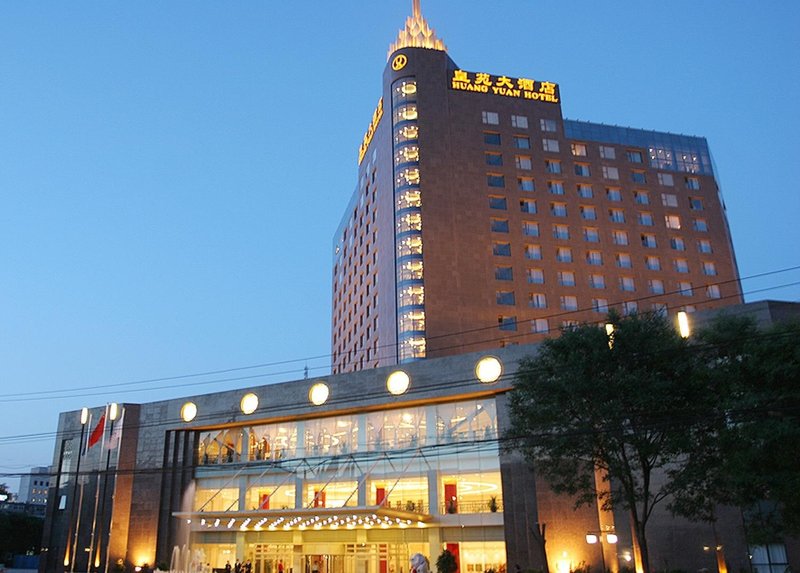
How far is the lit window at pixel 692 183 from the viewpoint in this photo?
89.9m

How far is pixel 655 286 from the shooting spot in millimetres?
82375

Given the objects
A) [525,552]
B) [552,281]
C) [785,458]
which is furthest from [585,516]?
[552,281]

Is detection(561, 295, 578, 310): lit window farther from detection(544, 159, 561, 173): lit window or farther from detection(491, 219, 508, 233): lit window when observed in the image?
detection(544, 159, 561, 173): lit window

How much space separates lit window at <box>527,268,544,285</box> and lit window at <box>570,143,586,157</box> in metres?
17.4

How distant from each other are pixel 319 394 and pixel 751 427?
28.5 m

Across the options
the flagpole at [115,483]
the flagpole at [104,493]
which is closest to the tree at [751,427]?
the flagpole at [115,483]

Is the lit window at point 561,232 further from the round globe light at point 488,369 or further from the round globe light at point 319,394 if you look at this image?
the round globe light at point 319,394

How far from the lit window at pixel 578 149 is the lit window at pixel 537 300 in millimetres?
20255

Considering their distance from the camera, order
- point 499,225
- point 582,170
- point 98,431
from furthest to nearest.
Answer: point 582,170
point 499,225
point 98,431

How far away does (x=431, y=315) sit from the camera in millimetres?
73125

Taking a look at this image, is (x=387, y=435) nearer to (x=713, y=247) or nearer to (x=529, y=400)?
(x=529, y=400)

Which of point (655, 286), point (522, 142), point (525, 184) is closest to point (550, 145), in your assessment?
point (522, 142)

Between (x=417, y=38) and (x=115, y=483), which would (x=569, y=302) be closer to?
(x=417, y=38)

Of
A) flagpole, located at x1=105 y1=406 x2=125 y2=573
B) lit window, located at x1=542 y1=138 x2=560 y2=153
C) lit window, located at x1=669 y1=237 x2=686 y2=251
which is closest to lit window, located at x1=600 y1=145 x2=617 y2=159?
lit window, located at x1=542 y1=138 x2=560 y2=153
